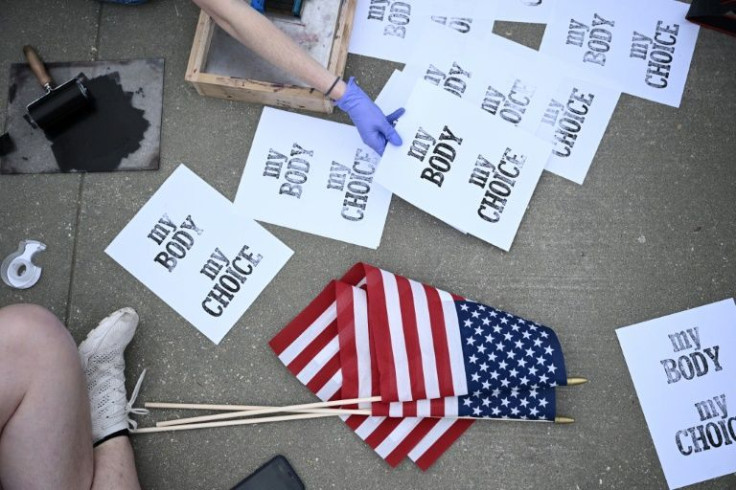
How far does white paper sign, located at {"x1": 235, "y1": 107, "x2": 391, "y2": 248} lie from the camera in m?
1.84

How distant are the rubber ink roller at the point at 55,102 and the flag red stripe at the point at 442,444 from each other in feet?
4.94

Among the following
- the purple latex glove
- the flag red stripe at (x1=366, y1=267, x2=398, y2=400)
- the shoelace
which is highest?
the purple latex glove

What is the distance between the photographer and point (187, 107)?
190 centimetres

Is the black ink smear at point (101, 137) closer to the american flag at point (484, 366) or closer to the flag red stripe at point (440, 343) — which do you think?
the american flag at point (484, 366)

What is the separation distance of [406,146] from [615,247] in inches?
28.8

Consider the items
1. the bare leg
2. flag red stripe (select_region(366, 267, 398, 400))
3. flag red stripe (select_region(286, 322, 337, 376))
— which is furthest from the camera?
flag red stripe (select_region(286, 322, 337, 376))

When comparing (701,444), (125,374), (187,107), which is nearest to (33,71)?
(187,107)

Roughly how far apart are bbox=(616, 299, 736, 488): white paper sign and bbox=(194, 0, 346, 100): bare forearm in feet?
3.87

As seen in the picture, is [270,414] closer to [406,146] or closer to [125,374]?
[125,374]

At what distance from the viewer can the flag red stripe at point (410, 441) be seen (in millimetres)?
1724

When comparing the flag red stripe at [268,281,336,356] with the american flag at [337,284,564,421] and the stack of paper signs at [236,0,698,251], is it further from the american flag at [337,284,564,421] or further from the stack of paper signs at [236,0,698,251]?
the stack of paper signs at [236,0,698,251]

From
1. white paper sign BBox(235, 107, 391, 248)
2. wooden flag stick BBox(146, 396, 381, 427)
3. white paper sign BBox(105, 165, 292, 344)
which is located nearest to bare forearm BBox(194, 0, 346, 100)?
white paper sign BBox(235, 107, 391, 248)

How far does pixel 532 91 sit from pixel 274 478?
4.73 feet

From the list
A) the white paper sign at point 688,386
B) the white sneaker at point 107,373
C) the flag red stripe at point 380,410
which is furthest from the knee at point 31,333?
the white paper sign at point 688,386
